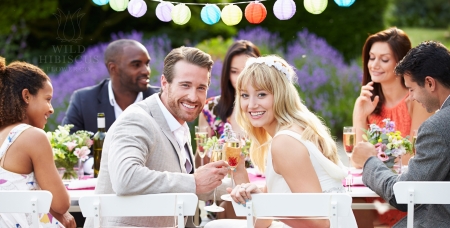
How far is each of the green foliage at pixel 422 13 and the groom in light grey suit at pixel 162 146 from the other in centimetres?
1557

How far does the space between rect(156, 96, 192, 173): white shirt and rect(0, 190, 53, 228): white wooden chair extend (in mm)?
843

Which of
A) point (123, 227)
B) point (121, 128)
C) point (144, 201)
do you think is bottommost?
point (123, 227)

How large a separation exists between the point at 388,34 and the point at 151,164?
8.77 ft

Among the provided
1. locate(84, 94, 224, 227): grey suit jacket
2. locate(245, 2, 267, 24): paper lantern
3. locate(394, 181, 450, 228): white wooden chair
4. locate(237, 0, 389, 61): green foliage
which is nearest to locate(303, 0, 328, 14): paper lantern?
locate(245, 2, 267, 24): paper lantern

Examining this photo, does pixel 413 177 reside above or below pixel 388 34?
below

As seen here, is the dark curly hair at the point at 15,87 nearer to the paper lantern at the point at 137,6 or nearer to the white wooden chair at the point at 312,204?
the paper lantern at the point at 137,6

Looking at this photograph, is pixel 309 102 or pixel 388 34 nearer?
pixel 388 34

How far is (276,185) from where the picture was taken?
3203 millimetres

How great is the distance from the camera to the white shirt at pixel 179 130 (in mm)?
3475

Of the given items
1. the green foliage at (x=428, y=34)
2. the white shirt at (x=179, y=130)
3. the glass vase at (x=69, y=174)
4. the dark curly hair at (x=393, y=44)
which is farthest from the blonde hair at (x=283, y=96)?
the green foliage at (x=428, y=34)

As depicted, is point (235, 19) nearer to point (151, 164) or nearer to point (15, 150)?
point (151, 164)

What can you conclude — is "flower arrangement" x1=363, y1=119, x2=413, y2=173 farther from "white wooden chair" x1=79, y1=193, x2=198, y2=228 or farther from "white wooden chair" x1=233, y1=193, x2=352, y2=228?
"white wooden chair" x1=79, y1=193, x2=198, y2=228

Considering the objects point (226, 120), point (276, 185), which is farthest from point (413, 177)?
point (226, 120)

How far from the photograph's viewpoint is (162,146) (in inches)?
131
